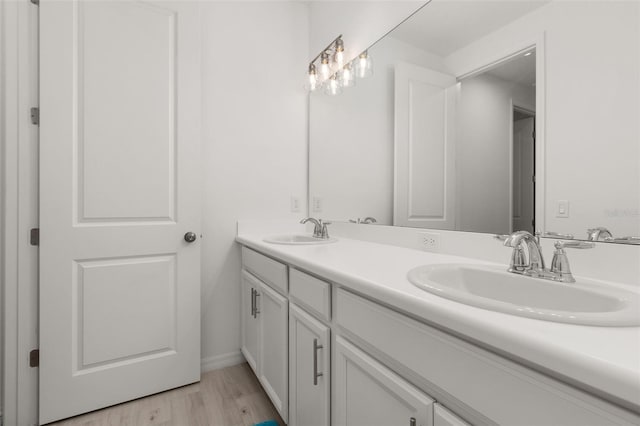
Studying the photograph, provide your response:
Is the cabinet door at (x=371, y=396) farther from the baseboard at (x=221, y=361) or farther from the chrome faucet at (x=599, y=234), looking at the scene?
the baseboard at (x=221, y=361)

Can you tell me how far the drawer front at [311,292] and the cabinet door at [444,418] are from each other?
434 millimetres

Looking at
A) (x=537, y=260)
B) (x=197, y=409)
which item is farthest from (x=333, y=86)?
(x=197, y=409)

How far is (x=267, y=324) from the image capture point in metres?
1.51

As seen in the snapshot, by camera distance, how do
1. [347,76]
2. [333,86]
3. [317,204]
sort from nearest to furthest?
[347,76], [333,86], [317,204]

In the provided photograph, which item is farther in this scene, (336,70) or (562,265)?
(336,70)

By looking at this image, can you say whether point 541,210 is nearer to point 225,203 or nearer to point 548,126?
point 548,126

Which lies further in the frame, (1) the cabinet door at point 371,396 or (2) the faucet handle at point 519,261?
(2) the faucet handle at point 519,261

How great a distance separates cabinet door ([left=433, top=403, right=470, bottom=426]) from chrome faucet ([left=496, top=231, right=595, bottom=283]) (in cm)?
42

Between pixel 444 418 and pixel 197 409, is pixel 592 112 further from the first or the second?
pixel 197 409

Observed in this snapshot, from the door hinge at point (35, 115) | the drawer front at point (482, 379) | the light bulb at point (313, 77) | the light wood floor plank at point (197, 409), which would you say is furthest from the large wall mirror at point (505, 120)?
the door hinge at point (35, 115)

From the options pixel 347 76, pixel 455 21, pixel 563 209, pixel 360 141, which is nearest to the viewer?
pixel 563 209

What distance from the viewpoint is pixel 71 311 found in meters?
1.49

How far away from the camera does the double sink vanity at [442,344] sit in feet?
1.39

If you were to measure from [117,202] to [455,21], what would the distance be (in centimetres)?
177
